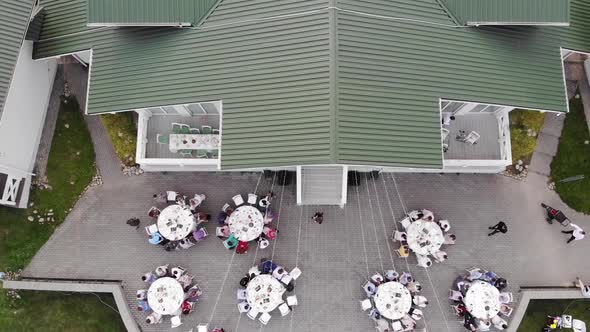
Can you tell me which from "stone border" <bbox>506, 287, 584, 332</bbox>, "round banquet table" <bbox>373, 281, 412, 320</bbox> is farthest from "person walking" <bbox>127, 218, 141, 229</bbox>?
"stone border" <bbox>506, 287, 584, 332</bbox>

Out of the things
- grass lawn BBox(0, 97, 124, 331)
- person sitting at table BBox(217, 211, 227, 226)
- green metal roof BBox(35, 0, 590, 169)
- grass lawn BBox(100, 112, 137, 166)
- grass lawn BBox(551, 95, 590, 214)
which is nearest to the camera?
green metal roof BBox(35, 0, 590, 169)

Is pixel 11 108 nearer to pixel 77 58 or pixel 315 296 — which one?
pixel 77 58

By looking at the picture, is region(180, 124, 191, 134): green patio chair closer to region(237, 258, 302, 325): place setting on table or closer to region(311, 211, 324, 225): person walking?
region(237, 258, 302, 325): place setting on table

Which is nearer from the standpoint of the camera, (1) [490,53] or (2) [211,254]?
(1) [490,53]

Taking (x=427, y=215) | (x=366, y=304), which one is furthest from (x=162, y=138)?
(x=427, y=215)

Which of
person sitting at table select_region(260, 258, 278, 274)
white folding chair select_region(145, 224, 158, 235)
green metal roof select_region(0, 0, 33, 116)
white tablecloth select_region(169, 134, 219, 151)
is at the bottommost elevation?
person sitting at table select_region(260, 258, 278, 274)

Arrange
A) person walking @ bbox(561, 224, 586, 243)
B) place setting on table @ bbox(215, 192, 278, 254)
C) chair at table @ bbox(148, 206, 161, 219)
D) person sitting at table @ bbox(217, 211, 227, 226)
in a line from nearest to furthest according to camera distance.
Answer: place setting on table @ bbox(215, 192, 278, 254) < person walking @ bbox(561, 224, 586, 243) < person sitting at table @ bbox(217, 211, 227, 226) < chair at table @ bbox(148, 206, 161, 219)

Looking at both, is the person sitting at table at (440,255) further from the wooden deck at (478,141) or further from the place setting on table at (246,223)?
the place setting on table at (246,223)

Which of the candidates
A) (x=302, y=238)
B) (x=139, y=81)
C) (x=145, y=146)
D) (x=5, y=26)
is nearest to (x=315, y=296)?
(x=302, y=238)
